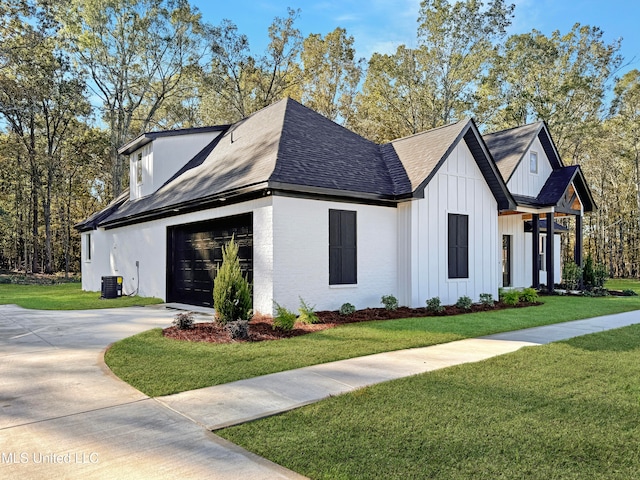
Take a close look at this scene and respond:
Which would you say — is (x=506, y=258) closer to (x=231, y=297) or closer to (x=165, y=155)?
(x=231, y=297)

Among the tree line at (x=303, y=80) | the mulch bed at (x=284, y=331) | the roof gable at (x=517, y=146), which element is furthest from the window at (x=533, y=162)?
the tree line at (x=303, y=80)

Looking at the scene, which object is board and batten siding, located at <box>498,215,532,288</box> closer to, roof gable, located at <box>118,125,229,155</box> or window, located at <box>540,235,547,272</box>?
window, located at <box>540,235,547,272</box>

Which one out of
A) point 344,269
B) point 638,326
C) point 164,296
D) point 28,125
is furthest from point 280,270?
point 28,125

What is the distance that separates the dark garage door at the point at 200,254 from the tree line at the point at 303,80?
17.1m

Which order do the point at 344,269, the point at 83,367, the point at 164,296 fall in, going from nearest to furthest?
the point at 83,367
the point at 344,269
the point at 164,296

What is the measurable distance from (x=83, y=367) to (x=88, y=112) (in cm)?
2921

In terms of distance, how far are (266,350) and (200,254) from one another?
22.0 ft

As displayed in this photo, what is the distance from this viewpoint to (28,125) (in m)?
31.4

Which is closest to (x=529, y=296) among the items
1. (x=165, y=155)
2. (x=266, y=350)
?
(x=266, y=350)

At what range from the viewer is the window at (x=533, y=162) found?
18312 millimetres

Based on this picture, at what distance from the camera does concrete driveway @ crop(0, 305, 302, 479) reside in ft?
10.5

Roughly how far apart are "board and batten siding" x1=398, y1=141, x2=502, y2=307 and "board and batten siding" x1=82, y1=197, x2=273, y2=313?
12.9ft

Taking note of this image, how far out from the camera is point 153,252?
49.6ft

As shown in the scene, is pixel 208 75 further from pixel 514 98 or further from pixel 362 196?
pixel 362 196
